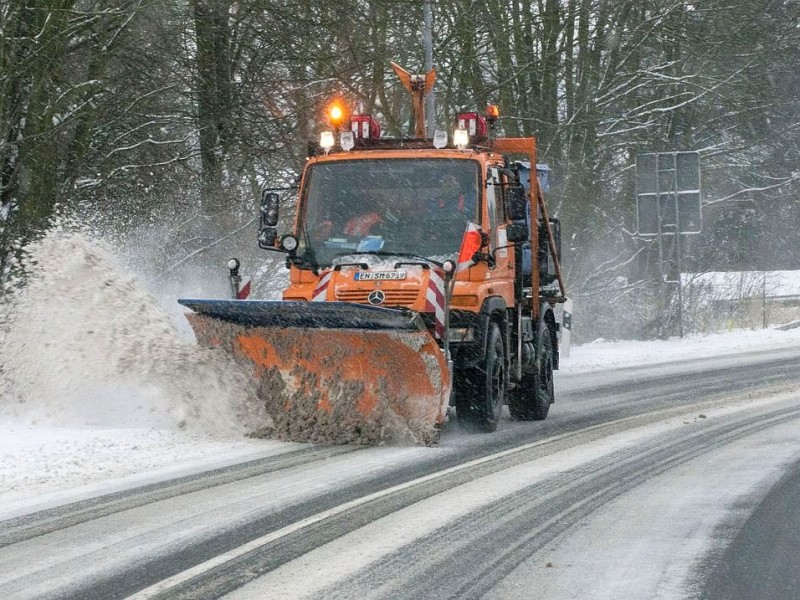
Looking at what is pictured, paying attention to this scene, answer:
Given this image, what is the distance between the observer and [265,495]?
22.2ft

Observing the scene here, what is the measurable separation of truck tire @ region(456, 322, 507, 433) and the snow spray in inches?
59.1

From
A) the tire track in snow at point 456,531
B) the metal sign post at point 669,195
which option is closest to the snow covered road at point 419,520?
the tire track in snow at point 456,531

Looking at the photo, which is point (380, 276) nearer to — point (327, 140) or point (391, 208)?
point (391, 208)

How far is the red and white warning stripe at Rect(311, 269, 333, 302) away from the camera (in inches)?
359

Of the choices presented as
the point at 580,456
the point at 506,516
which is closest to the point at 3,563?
the point at 506,516

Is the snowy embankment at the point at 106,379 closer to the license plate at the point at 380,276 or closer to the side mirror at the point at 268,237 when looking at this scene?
the side mirror at the point at 268,237

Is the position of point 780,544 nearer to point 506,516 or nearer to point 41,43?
point 506,516

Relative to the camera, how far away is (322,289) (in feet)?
30.1

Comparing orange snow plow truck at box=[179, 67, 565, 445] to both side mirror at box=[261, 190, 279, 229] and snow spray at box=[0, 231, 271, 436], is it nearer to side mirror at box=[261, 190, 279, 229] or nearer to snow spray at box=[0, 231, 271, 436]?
side mirror at box=[261, 190, 279, 229]

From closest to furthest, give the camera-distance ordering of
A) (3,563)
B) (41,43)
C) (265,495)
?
(3,563)
(265,495)
(41,43)

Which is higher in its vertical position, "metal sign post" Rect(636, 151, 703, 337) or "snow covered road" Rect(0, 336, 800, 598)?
"metal sign post" Rect(636, 151, 703, 337)

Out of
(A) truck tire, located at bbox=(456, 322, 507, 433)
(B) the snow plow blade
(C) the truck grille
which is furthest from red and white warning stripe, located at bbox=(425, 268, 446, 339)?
(A) truck tire, located at bbox=(456, 322, 507, 433)

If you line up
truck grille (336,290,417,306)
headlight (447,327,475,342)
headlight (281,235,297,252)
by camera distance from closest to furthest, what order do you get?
truck grille (336,290,417,306)
headlight (447,327,475,342)
headlight (281,235,297,252)

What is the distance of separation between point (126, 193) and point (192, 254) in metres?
1.30
